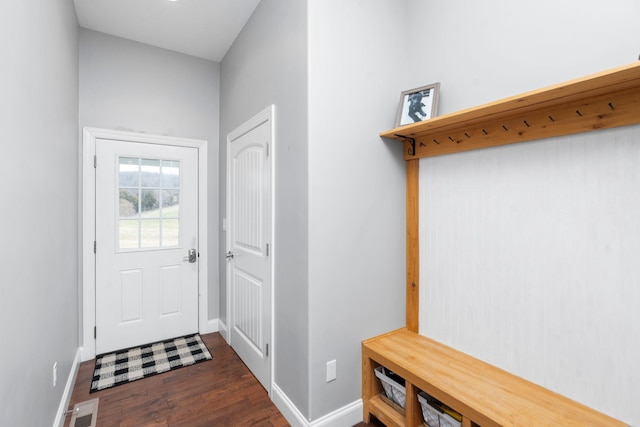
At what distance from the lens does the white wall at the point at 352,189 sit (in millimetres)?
1726

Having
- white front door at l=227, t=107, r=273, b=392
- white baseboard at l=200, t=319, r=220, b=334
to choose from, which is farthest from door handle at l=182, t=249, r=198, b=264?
white baseboard at l=200, t=319, r=220, b=334

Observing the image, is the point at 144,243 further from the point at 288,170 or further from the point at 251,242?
the point at 288,170

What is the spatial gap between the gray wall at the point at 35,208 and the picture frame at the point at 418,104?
1.87 meters

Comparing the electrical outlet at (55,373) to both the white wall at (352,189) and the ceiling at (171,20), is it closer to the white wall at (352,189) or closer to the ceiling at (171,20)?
the white wall at (352,189)

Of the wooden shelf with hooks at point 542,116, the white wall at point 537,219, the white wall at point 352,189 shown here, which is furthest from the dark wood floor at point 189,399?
the wooden shelf with hooks at point 542,116

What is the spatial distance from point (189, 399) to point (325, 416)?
1000 mm

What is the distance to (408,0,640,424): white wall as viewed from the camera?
126 cm

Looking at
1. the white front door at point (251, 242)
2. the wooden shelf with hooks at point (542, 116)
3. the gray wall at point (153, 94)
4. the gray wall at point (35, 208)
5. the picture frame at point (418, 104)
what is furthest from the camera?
the gray wall at point (153, 94)

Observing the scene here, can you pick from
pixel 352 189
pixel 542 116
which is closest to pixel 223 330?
pixel 352 189

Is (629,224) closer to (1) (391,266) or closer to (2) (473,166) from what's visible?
(2) (473,166)

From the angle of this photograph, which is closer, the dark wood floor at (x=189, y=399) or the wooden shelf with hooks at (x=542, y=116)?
the wooden shelf with hooks at (x=542, y=116)

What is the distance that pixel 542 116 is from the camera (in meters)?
1.45

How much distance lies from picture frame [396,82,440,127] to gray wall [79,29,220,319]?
2.07m

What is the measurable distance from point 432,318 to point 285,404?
1092 millimetres
